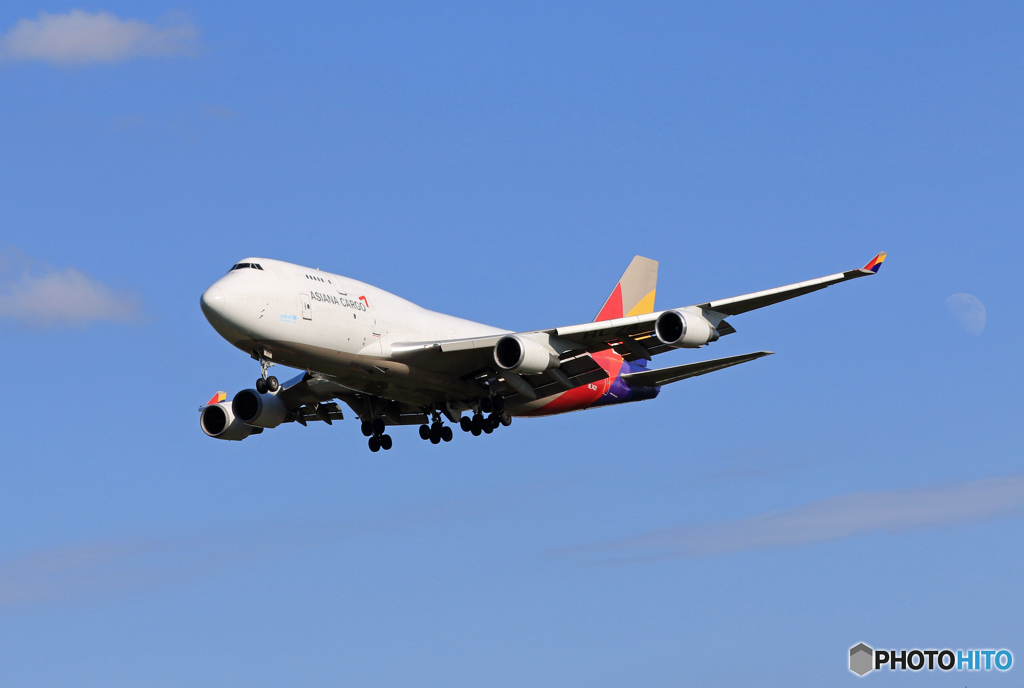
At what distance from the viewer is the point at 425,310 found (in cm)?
3638

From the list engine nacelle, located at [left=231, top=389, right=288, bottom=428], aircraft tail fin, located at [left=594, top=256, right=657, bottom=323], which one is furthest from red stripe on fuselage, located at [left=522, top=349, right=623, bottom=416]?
engine nacelle, located at [left=231, top=389, right=288, bottom=428]

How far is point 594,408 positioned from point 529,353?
785 cm

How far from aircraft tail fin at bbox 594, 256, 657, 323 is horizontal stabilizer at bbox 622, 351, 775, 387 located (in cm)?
410

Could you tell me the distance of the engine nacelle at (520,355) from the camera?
1305 inches

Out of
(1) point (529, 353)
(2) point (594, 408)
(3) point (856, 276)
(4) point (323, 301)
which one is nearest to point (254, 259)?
(4) point (323, 301)

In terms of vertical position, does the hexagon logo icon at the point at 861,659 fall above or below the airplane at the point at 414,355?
below

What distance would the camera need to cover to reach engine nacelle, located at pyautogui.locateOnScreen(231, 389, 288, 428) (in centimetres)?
3897

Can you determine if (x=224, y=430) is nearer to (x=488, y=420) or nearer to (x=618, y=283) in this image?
(x=488, y=420)

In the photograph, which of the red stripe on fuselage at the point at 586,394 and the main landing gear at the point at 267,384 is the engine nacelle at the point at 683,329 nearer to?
the red stripe on fuselage at the point at 586,394

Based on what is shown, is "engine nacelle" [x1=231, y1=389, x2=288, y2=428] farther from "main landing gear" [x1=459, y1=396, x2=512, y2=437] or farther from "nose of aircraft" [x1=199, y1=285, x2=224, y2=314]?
"nose of aircraft" [x1=199, y1=285, x2=224, y2=314]

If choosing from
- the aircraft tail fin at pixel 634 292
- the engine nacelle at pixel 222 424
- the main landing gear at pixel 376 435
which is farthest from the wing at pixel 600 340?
the engine nacelle at pixel 222 424

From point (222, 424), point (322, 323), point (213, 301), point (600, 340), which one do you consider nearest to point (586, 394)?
point (600, 340)

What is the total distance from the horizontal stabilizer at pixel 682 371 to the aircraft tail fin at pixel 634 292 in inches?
162

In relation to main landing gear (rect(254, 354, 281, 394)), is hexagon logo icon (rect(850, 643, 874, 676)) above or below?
below
